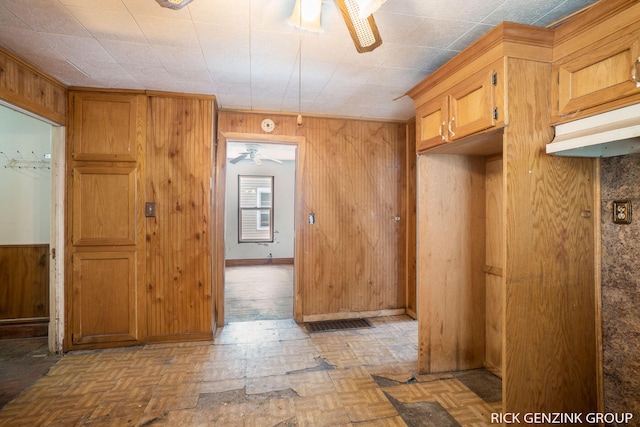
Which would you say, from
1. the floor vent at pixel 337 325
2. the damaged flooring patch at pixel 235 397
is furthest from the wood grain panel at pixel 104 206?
the floor vent at pixel 337 325

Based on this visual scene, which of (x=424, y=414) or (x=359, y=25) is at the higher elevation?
(x=359, y=25)

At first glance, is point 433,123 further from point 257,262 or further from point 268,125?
point 257,262

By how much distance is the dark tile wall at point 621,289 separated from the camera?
1520 mm

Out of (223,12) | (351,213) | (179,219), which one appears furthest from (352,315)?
(223,12)

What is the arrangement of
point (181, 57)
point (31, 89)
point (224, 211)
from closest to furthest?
1. point (181, 57)
2. point (31, 89)
3. point (224, 211)

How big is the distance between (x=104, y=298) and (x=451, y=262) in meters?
3.03

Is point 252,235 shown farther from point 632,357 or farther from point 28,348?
point 632,357

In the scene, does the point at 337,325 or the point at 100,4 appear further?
the point at 337,325

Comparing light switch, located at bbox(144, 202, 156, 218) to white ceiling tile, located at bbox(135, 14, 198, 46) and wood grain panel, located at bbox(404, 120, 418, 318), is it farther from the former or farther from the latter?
wood grain panel, located at bbox(404, 120, 418, 318)

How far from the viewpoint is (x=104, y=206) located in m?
2.76

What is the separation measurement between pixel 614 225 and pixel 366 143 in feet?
7.92

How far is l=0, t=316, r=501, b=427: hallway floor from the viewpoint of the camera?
1841 millimetres

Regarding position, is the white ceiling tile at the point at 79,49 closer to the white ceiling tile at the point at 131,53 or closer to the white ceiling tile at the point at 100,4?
the white ceiling tile at the point at 131,53

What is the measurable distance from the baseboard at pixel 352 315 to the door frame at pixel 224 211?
15cm
